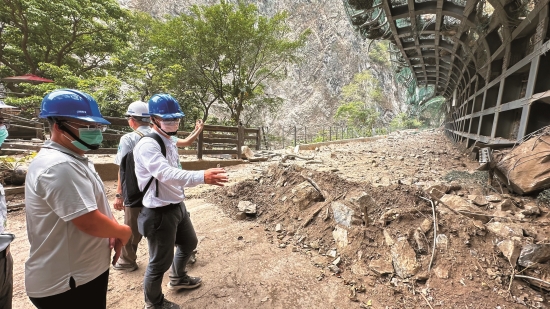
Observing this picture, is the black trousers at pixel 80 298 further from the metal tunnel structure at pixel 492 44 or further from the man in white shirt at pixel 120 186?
the metal tunnel structure at pixel 492 44

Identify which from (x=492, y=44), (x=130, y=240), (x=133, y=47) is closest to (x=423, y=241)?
(x=130, y=240)

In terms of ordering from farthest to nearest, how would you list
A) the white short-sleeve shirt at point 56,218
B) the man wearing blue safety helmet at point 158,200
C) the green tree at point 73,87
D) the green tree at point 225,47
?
the green tree at point 225,47 → the green tree at point 73,87 → the man wearing blue safety helmet at point 158,200 → the white short-sleeve shirt at point 56,218

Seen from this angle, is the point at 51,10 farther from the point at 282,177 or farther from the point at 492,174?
the point at 492,174

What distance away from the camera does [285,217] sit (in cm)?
353

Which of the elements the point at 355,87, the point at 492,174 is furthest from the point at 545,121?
the point at 355,87

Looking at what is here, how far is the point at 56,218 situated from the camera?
120cm

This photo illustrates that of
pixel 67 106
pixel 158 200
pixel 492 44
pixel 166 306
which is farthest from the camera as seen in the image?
pixel 492 44

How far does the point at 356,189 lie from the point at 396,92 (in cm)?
4110

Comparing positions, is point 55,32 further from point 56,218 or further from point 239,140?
point 56,218

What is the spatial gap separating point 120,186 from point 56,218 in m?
1.50

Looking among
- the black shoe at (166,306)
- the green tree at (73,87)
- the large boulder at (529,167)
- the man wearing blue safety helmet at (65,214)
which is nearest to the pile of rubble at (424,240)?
the large boulder at (529,167)

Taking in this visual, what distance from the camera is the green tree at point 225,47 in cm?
1328

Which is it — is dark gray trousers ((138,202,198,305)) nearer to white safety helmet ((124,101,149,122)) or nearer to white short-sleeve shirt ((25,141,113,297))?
white short-sleeve shirt ((25,141,113,297))

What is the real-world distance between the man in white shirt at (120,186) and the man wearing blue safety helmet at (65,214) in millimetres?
1180
